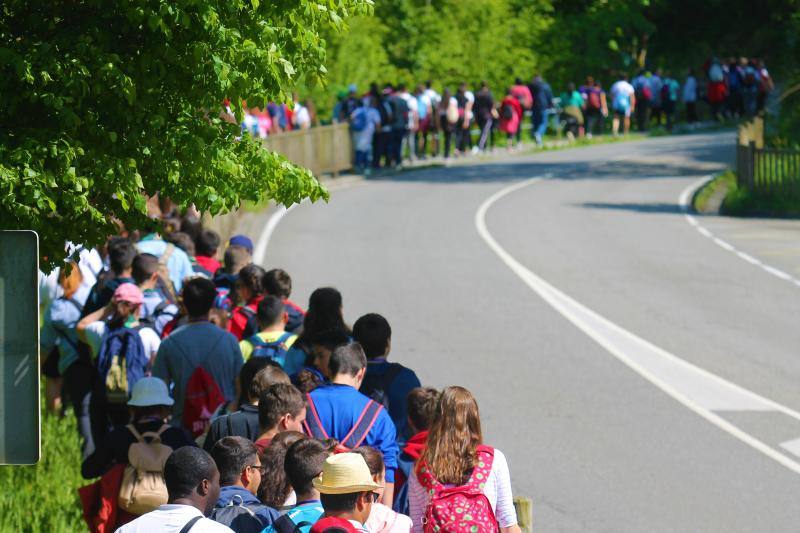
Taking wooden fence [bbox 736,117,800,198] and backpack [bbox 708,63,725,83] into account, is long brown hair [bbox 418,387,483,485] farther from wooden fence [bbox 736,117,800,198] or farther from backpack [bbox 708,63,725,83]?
backpack [bbox 708,63,725,83]

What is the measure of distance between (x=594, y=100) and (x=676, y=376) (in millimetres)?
33277

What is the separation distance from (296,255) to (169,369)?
45.8 feet

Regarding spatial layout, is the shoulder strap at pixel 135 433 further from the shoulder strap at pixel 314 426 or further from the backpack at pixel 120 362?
the backpack at pixel 120 362

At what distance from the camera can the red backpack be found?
32.8 ft

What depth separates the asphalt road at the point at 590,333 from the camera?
11562mm

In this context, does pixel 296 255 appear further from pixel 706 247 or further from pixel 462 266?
pixel 706 247

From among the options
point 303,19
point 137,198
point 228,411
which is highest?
point 303,19

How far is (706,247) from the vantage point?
25344mm

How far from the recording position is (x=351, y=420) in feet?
26.1

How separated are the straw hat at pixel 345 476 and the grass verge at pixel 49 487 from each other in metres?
4.12

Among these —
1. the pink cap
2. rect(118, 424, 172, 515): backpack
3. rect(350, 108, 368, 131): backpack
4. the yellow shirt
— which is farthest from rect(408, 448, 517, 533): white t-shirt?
rect(350, 108, 368, 131): backpack

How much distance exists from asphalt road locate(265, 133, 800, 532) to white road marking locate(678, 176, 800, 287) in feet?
0.65

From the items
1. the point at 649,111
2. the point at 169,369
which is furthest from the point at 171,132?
the point at 649,111

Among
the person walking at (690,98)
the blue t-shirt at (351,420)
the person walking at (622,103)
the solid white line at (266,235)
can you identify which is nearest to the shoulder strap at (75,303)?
the blue t-shirt at (351,420)
